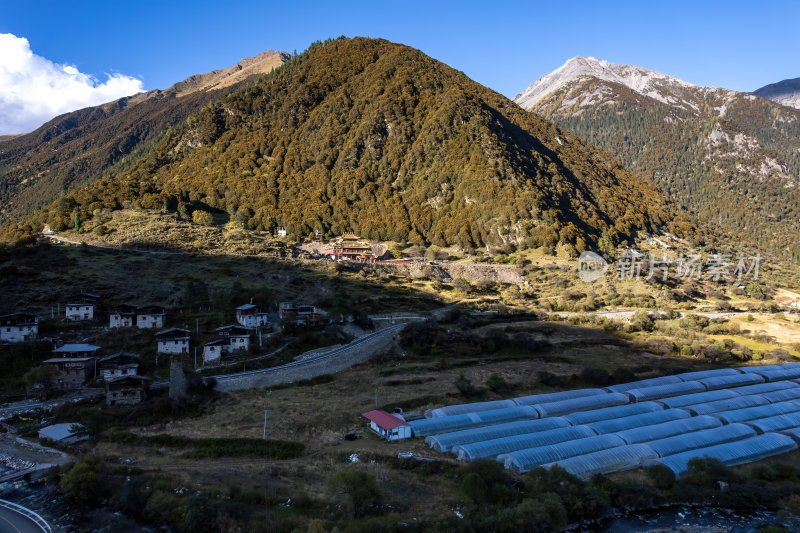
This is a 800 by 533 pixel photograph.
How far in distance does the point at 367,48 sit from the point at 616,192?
3691 inches

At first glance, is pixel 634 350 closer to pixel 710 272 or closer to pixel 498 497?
pixel 498 497

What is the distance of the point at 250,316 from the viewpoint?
56.8 m

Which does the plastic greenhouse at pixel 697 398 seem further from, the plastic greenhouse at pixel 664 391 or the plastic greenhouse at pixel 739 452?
the plastic greenhouse at pixel 739 452

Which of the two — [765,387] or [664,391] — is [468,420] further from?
[765,387]

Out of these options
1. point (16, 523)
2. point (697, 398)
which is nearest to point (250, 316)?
point (16, 523)

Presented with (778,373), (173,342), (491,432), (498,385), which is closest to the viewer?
(491,432)

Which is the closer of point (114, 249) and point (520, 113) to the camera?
point (114, 249)

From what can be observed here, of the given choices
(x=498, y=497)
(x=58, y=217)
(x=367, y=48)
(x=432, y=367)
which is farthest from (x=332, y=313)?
(x=367, y=48)

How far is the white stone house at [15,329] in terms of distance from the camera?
49.8m

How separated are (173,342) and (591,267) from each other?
74191 millimetres

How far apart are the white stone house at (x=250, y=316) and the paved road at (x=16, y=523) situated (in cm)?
3181

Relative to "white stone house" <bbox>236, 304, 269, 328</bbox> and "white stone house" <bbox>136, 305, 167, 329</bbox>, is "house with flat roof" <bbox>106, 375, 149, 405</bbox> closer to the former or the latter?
"white stone house" <bbox>136, 305, 167, 329</bbox>

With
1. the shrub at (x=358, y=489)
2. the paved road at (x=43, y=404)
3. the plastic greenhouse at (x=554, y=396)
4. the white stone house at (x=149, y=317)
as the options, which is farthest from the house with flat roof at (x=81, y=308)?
the plastic greenhouse at (x=554, y=396)

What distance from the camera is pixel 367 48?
170625 millimetres
